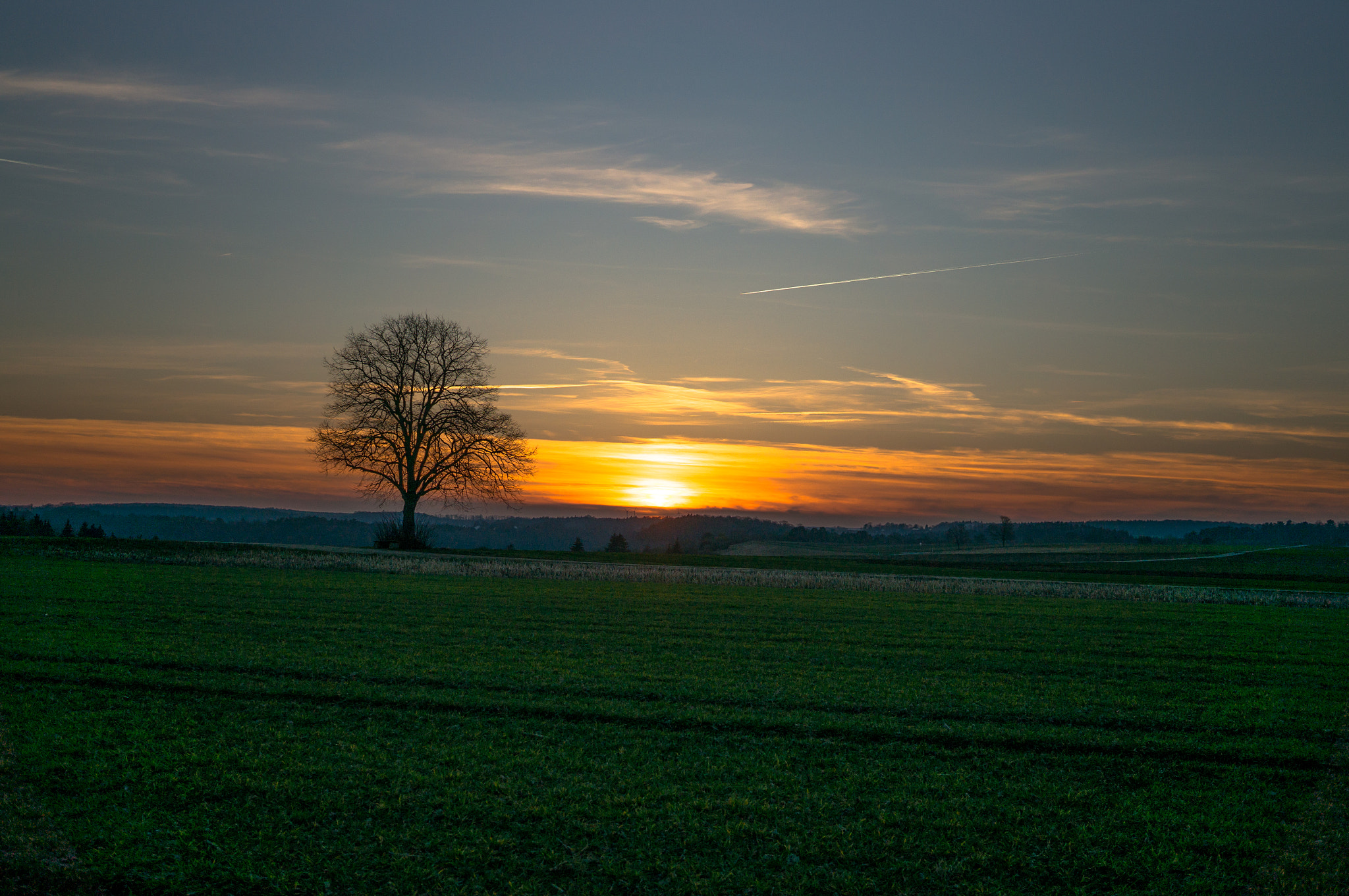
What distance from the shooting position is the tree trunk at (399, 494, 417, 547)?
2295 inches

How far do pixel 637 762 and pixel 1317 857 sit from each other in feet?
24.1

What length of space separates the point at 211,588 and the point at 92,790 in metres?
22.9

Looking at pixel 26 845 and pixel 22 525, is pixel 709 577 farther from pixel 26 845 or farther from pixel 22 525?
pixel 22 525

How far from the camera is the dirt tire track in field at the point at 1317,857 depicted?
303 inches

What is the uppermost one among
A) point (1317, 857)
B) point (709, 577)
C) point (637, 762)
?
point (637, 762)

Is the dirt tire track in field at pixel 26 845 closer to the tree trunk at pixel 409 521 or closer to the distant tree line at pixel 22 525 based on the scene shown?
the tree trunk at pixel 409 521

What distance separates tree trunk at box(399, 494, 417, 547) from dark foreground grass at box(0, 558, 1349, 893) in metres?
36.9

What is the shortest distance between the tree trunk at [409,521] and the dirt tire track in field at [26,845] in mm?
50236

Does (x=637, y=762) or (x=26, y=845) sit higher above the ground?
(x=26, y=845)

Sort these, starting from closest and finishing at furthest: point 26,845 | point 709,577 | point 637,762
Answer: point 26,845 < point 637,762 < point 709,577

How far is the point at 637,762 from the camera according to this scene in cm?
1078

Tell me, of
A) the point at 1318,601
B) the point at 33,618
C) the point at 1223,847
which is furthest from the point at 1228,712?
the point at 1318,601

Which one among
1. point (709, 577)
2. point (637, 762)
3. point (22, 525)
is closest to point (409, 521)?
point (709, 577)

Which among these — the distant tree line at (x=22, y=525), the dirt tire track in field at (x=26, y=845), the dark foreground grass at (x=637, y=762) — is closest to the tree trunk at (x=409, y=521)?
the distant tree line at (x=22, y=525)
